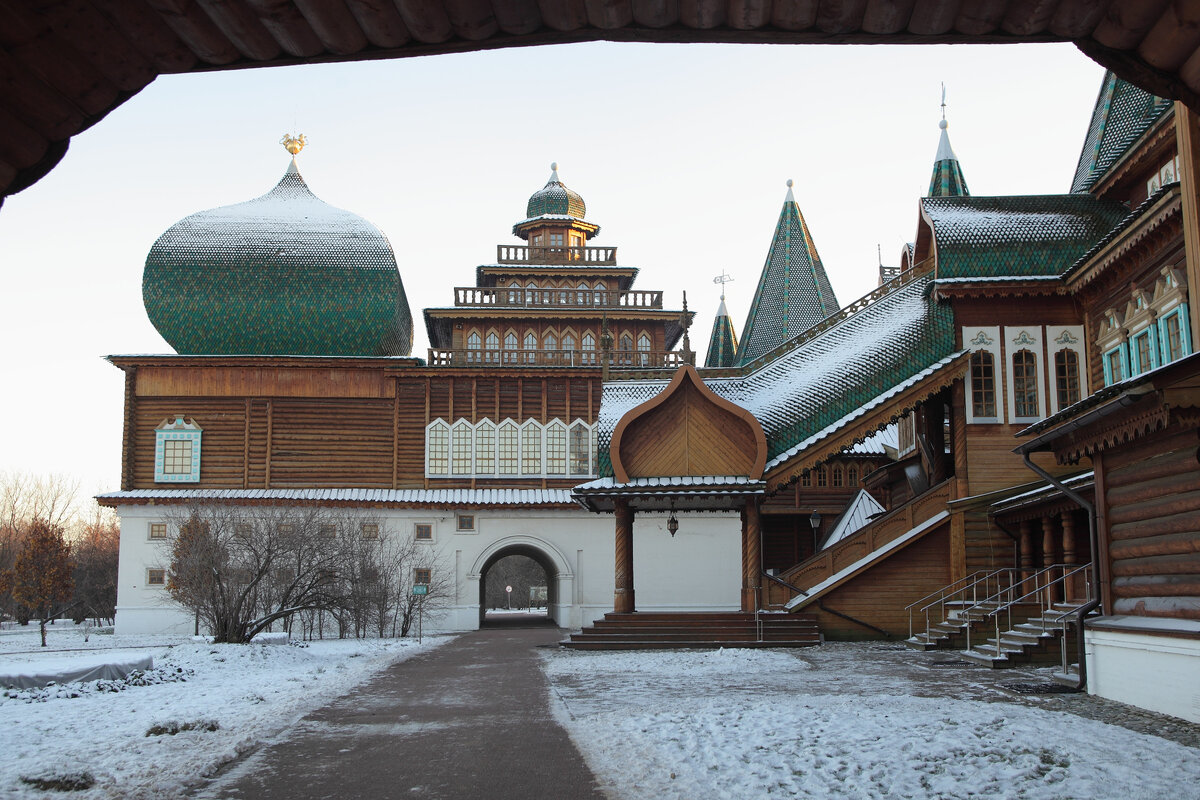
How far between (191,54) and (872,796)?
6.09 meters

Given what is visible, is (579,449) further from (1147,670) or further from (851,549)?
(1147,670)

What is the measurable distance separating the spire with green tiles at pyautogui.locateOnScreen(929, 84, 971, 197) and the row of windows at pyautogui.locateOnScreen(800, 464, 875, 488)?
11426 millimetres

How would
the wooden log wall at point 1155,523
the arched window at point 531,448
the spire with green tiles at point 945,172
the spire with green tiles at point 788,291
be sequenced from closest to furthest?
1. the wooden log wall at point 1155,523
2. the spire with green tiles at point 945,172
3. the arched window at point 531,448
4. the spire with green tiles at point 788,291

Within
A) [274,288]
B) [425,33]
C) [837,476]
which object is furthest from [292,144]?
[425,33]

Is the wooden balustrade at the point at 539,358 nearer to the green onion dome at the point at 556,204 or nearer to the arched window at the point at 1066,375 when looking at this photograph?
the green onion dome at the point at 556,204

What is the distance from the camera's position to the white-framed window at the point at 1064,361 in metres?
21.9

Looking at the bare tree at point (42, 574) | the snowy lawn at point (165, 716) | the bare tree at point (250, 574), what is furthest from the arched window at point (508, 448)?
the snowy lawn at point (165, 716)

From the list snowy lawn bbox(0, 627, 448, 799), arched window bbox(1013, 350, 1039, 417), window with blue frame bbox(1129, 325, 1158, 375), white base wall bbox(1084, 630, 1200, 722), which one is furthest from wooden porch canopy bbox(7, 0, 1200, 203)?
arched window bbox(1013, 350, 1039, 417)

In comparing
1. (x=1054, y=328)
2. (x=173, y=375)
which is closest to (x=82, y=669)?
(x=1054, y=328)

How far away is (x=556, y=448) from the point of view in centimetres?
3619

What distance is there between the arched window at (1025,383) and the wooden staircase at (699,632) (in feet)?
19.3


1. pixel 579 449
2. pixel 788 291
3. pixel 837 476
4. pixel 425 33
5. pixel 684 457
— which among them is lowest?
pixel 684 457

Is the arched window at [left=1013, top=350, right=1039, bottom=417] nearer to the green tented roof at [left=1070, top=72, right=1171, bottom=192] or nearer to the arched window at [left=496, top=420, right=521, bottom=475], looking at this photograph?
the green tented roof at [left=1070, top=72, right=1171, bottom=192]

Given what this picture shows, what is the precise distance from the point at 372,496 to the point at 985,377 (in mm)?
Answer: 19361
